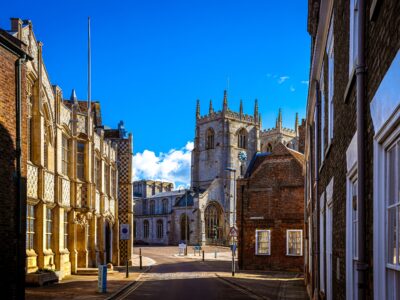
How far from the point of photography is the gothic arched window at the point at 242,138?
10338 centimetres

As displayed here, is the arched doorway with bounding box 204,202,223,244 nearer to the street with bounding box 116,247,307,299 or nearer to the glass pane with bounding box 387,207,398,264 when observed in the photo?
the street with bounding box 116,247,307,299

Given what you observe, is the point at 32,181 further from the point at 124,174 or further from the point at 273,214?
the point at 273,214

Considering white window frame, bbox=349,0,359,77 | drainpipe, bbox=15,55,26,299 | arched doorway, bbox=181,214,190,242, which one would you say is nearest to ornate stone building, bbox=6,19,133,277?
drainpipe, bbox=15,55,26,299

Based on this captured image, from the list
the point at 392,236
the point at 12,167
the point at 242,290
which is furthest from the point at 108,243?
the point at 392,236

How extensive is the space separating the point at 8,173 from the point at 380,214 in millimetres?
11954

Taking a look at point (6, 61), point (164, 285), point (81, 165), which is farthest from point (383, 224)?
point (81, 165)

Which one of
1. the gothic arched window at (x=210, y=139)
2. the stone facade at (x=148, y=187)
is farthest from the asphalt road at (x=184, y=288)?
the stone facade at (x=148, y=187)

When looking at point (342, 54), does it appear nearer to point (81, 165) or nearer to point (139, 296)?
point (139, 296)

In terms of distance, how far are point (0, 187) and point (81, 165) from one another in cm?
1464

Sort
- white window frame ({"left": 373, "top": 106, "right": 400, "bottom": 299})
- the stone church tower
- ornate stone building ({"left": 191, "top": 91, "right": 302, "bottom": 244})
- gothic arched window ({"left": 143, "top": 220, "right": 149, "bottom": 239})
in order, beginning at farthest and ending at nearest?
gothic arched window ({"left": 143, "top": 220, "right": 149, "bottom": 239}), ornate stone building ({"left": 191, "top": 91, "right": 302, "bottom": 244}), the stone church tower, white window frame ({"left": 373, "top": 106, "right": 400, "bottom": 299})

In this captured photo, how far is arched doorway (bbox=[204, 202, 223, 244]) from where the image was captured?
287 ft

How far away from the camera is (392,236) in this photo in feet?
12.8

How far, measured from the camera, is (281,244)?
32750 mm

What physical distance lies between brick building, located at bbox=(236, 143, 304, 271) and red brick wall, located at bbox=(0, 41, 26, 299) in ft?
67.8
